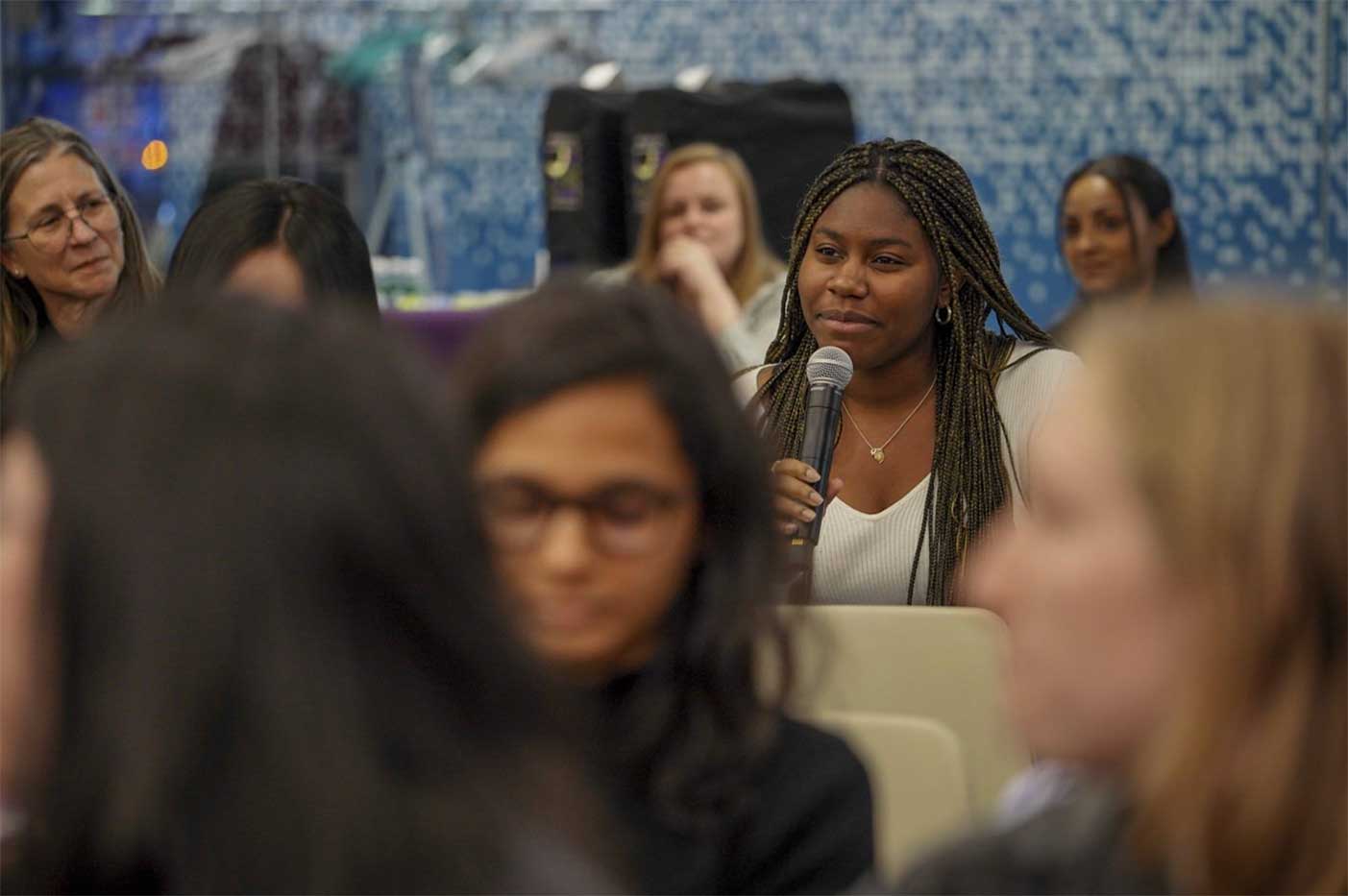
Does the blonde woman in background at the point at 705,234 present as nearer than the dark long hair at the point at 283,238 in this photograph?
No

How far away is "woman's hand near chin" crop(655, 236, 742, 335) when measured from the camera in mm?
4973

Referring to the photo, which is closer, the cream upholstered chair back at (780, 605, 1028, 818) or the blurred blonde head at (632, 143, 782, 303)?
the cream upholstered chair back at (780, 605, 1028, 818)

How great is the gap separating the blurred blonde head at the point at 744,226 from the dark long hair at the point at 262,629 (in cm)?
439

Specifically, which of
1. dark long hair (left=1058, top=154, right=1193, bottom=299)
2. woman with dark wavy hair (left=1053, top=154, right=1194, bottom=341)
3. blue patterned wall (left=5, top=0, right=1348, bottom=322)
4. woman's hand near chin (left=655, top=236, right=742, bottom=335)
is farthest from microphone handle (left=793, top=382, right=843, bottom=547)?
blue patterned wall (left=5, top=0, right=1348, bottom=322)

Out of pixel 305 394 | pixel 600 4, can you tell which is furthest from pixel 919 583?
pixel 600 4

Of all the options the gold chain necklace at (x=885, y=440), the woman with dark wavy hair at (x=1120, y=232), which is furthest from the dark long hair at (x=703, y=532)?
the woman with dark wavy hair at (x=1120, y=232)

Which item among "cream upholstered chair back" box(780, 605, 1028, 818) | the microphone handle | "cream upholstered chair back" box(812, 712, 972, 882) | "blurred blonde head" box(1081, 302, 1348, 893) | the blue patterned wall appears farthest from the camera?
the blue patterned wall

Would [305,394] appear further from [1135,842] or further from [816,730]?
[816,730]

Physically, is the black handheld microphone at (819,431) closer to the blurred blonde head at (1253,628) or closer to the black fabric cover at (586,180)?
the blurred blonde head at (1253,628)

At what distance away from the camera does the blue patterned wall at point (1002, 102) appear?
22.3 feet

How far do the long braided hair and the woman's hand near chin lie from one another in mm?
1698

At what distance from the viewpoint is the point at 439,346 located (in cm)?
457

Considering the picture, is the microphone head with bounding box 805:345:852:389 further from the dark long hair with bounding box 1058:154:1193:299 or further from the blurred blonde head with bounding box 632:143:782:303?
the dark long hair with bounding box 1058:154:1193:299

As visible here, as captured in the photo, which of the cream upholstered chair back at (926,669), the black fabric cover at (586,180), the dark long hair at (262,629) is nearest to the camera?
the dark long hair at (262,629)
